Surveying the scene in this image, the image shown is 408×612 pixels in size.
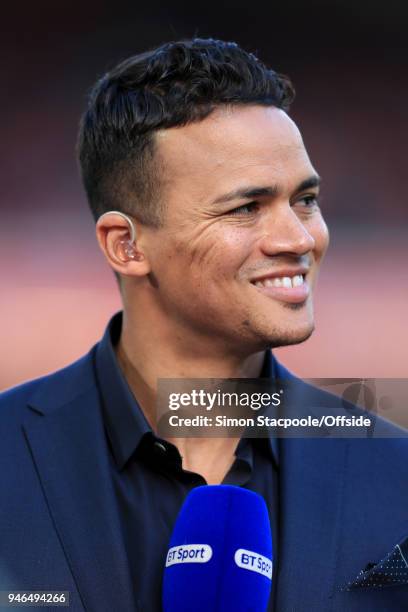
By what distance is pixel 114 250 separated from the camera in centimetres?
187

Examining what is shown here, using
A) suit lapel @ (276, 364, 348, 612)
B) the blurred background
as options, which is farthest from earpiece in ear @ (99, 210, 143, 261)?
the blurred background

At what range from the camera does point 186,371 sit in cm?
182

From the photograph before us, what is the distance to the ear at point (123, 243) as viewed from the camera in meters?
1.83

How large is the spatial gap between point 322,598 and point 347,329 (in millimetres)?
3059

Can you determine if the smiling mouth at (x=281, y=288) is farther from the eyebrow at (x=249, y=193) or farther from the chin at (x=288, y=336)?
the eyebrow at (x=249, y=193)

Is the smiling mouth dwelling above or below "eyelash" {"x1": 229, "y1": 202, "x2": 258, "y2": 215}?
below

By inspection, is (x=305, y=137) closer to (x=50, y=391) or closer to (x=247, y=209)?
(x=247, y=209)

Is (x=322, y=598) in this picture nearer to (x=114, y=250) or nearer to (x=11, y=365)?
(x=114, y=250)

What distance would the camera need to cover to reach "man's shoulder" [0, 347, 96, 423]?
1.74 m

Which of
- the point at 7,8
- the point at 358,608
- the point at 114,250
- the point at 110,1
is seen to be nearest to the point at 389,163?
the point at 110,1

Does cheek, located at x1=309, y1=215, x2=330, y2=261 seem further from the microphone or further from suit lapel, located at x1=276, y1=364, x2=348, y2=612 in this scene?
the microphone

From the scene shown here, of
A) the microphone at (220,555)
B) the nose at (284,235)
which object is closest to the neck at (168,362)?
the nose at (284,235)

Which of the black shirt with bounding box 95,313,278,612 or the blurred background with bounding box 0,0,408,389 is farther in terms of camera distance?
the blurred background with bounding box 0,0,408,389

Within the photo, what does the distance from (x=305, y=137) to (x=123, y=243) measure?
317cm
